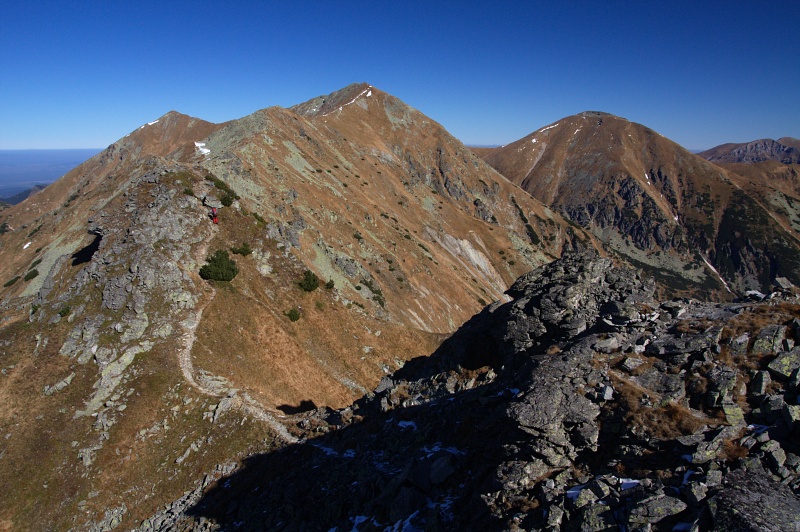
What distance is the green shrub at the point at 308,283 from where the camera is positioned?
51350 mm

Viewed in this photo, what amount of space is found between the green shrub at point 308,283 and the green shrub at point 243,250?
7236mm

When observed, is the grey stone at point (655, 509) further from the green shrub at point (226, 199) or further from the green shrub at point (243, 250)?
the green shrub at point (226, 199)

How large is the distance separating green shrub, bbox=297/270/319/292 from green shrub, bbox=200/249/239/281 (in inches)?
323

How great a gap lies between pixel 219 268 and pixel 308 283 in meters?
11.0

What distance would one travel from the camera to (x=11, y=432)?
2967 centimetres

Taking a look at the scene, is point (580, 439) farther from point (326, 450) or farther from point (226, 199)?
point (226, 199)

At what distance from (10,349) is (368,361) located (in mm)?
33320

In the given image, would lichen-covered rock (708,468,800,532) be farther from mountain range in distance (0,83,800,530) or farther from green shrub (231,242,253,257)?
green shrub (231,242,253,257)

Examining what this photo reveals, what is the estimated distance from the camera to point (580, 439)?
15.2m

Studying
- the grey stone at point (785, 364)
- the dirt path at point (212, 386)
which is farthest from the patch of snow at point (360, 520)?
the grey stone at point (785, 364)

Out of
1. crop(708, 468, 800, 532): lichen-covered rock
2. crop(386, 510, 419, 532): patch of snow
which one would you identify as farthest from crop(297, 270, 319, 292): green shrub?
crop(708, 468, 800, 532): lichen-covered rock

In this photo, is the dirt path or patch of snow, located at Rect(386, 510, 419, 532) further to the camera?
the dirt path

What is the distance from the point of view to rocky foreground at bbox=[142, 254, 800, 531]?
1200 centimetres

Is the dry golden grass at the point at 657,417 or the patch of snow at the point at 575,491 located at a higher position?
the dry golden grass at the point at 657,417
